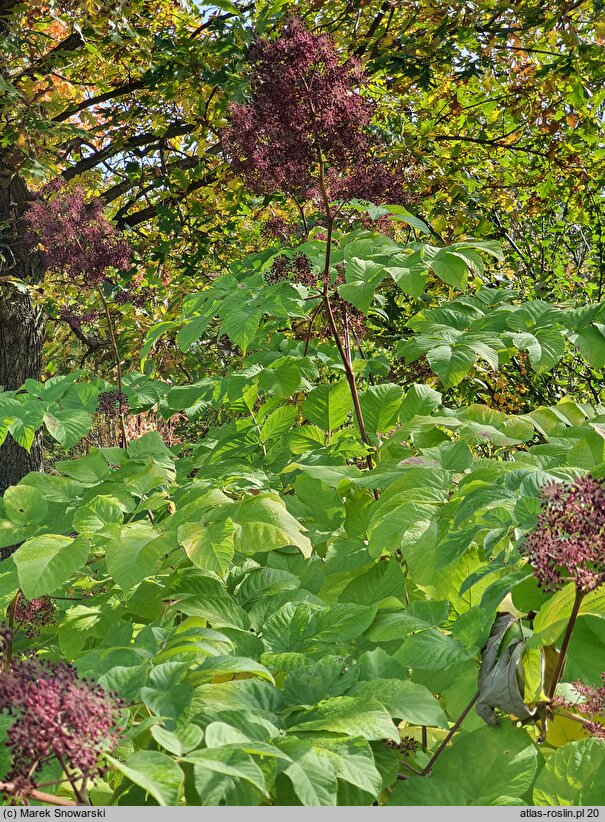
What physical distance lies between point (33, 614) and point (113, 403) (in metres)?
1.28

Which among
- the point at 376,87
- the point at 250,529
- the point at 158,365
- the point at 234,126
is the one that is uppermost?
the point at 376,87

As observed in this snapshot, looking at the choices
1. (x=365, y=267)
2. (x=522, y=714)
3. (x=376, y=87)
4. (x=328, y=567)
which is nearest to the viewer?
(x=522, y=714)

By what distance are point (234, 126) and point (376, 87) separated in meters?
3.68

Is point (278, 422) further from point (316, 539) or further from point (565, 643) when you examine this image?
point (565, 643)

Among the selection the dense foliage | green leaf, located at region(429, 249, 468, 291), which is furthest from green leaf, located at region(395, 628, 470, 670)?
green leaf, located at region(429, 249, 468, 291)

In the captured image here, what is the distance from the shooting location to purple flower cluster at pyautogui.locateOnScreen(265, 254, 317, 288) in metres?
2.39

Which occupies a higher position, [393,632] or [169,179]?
[169,179]

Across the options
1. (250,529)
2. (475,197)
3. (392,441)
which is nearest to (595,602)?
(250,529)

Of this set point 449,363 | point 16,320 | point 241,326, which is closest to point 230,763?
point 449,363

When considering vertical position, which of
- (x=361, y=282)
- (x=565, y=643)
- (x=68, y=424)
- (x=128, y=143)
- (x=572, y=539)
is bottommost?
(x=68, y=424)

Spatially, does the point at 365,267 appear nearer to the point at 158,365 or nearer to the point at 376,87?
the point at 376,87

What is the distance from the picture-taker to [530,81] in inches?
238

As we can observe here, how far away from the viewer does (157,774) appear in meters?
0.79

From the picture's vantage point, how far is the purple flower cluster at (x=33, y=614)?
1.93 m
